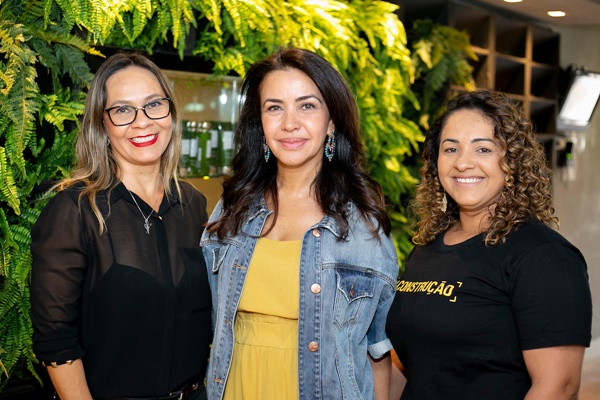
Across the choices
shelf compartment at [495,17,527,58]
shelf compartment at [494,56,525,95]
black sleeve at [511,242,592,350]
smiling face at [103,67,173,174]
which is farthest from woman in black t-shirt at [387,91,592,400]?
shelf compartment at [494,56,525,95]

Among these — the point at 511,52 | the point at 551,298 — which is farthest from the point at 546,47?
the point at 551,298

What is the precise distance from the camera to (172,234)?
6.77 feet

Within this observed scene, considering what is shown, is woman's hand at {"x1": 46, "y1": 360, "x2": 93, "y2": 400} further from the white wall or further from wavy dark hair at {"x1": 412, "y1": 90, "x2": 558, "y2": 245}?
the white wall

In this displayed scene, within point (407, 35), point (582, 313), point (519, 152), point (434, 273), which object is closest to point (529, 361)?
point (582, 313)

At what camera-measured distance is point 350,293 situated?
1973 mm

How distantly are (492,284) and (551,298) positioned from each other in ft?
0.50

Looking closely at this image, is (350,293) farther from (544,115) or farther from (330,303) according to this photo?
(544,115)

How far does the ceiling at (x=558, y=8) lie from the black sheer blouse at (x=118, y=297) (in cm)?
373

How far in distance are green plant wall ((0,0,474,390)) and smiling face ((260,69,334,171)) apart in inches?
30.3

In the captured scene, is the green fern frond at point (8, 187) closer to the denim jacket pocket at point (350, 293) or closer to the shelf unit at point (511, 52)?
the denim jacket pocket at point (350, 293)

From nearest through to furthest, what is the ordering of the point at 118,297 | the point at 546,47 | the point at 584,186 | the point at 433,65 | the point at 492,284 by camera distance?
1. the point at 492,284
2. the point at 118,297
3. the point at 433,65
4. the point at 546,47
5. the point at 584,186

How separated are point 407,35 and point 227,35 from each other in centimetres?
160

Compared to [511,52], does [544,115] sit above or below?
below

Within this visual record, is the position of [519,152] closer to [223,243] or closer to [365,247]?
[365,247]
